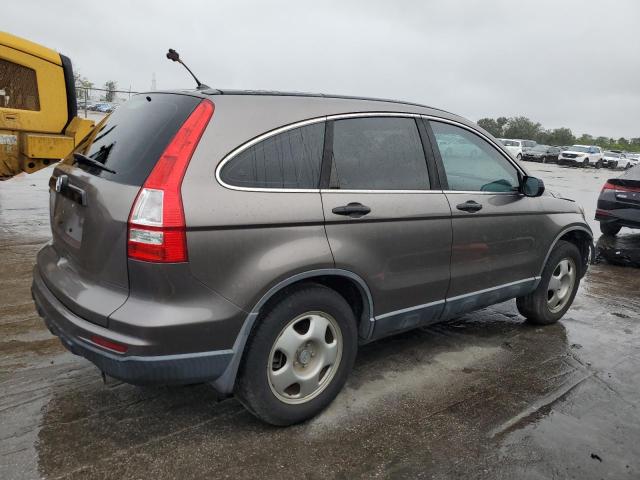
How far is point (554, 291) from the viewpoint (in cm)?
475

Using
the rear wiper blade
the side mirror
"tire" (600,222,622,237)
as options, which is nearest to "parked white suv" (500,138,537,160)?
"tire" (600,222,622,237)

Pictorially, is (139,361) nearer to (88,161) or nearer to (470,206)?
(88,161)

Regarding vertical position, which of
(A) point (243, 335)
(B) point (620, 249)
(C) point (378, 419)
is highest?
(A) point (243, 335)

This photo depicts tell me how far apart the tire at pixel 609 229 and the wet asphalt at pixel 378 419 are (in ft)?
18.6

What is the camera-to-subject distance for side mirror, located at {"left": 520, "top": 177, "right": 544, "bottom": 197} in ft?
13.7

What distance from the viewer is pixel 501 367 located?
387cm

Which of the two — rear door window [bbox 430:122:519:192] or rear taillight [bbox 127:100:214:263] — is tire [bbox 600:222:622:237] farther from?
rear taillight [bbox 127:100:214:263]

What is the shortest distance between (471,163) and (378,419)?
6.37 ft

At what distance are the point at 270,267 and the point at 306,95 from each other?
3.49 ft

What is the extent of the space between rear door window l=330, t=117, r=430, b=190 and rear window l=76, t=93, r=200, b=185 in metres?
0.86

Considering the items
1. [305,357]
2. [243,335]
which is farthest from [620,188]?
[243,335]

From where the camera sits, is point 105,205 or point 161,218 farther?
point 105,205

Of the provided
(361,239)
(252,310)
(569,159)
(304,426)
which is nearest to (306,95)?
(361,239)

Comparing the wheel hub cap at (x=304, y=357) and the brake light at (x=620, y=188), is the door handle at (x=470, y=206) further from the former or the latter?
the brake light at (x=620, y=188)
